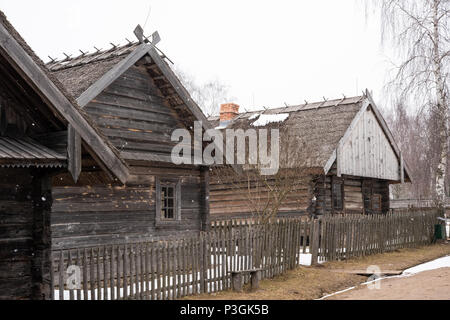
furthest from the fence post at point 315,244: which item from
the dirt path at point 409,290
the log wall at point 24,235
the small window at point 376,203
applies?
the small window at point 376,203

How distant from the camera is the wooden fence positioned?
8.42m

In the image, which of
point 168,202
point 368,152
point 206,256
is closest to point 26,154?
point 206,256

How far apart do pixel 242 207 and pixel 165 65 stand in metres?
11.0

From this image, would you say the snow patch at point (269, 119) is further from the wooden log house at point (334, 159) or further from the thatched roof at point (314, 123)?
the wooden log house at point (334, 159)

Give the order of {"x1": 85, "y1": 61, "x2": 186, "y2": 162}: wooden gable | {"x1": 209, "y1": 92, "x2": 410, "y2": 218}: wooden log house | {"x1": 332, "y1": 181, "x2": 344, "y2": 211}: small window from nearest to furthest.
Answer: {"x1": 85, "y1": 61, "x2": 186, "y2": 162}: wooden gable < {"x1": 209, "y1": 92, "x2": 410, "y2": 218}: wooden log house < {"x1": 332, "y1": 181, "x2": 344, "y2": 211}: small window

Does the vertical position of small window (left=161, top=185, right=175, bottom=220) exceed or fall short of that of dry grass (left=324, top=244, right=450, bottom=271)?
it exceeds it

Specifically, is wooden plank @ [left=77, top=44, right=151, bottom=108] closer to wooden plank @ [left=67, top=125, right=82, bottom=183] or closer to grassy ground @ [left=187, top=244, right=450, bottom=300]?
wooden plank @ [left=67, top=125, right=82, bottom=183]

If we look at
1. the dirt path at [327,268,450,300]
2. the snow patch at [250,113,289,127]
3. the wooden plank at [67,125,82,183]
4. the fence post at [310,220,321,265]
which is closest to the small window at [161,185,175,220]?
the fence post at [310,220,321,265]

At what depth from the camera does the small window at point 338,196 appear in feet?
76.6

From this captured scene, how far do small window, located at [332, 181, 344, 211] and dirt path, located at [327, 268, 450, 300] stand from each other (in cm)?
1029

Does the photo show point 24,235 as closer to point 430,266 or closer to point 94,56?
point 94,56

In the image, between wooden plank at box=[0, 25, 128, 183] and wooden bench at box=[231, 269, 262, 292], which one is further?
wooden bench at box=[231, 269, 262, 292]

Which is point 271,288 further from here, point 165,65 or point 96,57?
point 96,57

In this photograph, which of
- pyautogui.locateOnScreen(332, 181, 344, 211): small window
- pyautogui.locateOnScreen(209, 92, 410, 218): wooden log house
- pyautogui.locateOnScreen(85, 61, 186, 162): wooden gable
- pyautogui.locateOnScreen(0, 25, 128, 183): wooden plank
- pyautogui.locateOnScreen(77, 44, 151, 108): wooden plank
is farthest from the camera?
pyautogui.locateOnScreen(332, 181, 344, 211): small window
